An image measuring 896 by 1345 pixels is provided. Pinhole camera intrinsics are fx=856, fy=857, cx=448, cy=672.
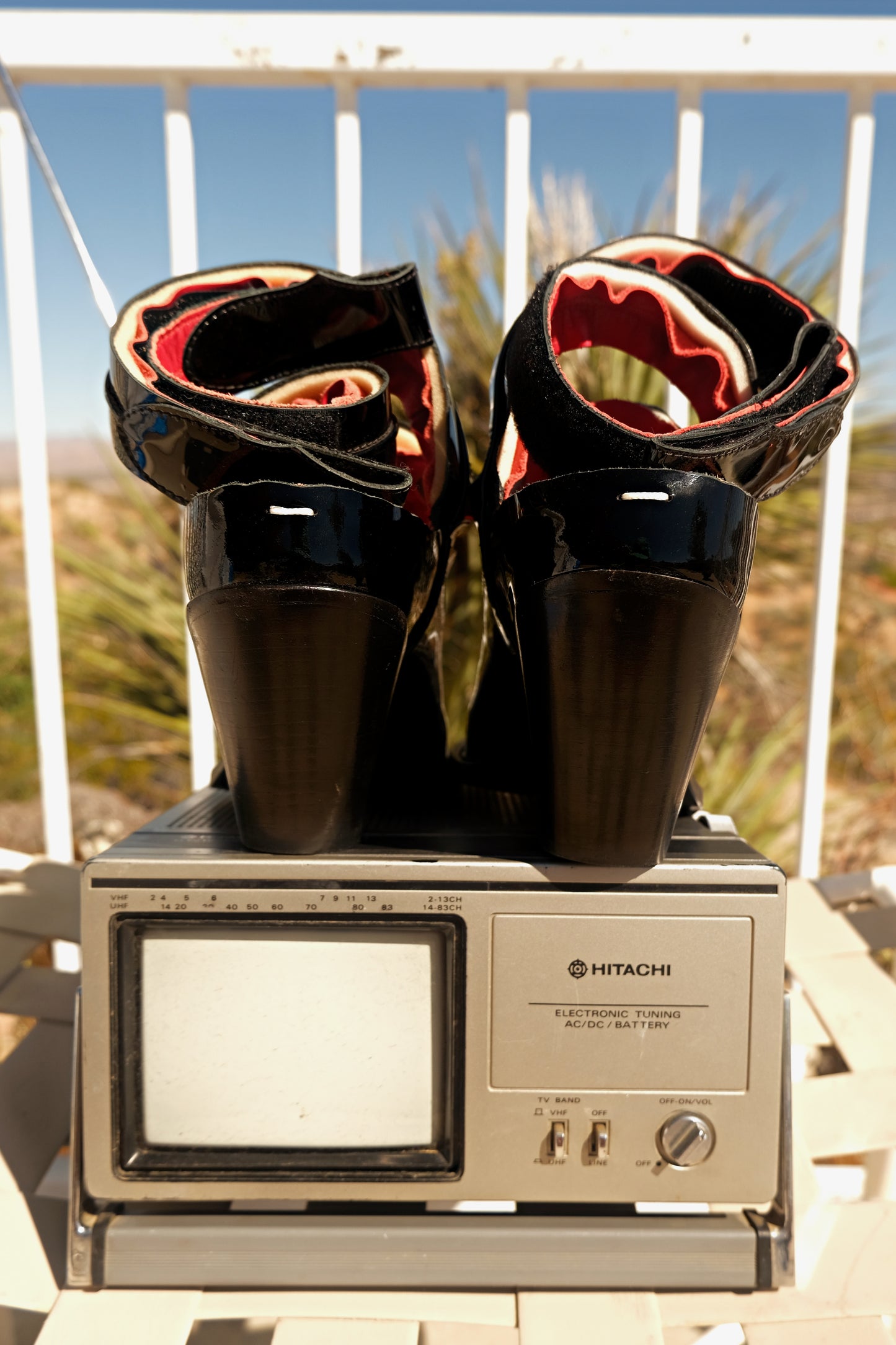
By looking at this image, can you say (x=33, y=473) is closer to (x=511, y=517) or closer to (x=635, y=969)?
(x=511, y=517)

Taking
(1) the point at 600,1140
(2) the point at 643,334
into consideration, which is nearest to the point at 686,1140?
(1) the point at 600,1140

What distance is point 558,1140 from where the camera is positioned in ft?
1.30

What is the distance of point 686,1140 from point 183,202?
0.82 metres

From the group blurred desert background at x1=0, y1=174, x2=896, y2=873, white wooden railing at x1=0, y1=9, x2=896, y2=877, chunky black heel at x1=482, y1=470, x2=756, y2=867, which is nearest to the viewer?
chunky black heel at x1=482, y1=470, x2=756, y2=867

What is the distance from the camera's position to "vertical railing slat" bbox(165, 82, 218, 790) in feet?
2.47

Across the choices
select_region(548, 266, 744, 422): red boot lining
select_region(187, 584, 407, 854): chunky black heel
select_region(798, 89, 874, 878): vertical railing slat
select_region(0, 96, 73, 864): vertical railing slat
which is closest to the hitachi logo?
select_region(187, 584, 407, 854): chunky black heel

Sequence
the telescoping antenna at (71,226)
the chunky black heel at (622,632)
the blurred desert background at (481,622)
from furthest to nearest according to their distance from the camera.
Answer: the blurred desert background at (481,622)
the telescoping antenna at (71,226)
the chunky black heel at (622,632)

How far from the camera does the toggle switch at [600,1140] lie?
396 mm

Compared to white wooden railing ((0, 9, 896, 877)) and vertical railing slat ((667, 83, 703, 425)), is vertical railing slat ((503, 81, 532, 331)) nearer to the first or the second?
white wooden railing ((0, 9, 896, 877))

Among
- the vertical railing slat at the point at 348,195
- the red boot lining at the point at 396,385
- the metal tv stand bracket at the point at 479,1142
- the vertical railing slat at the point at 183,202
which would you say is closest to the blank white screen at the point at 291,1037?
the metal tv stand bracket at the point at 479,1142

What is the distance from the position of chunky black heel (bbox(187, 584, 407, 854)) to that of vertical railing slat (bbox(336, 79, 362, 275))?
0.51 metres

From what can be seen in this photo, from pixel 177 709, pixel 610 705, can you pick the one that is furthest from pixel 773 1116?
pixel 177 709

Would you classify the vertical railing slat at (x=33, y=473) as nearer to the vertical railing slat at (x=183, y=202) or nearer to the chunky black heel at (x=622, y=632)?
the vertical railing slat at (x=183, y=202)

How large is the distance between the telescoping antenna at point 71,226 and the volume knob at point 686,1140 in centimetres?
55
